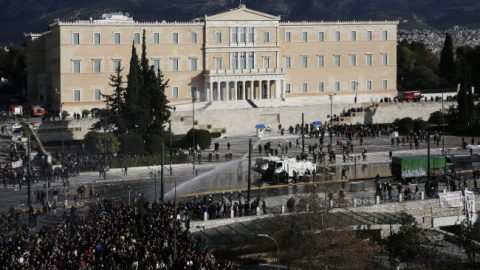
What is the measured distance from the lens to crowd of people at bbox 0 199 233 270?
99.2 ft

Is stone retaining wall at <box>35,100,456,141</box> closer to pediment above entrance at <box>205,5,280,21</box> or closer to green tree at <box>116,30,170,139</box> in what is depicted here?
green tree at <box>116,30,170,139</box>

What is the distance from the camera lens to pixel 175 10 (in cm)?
17225

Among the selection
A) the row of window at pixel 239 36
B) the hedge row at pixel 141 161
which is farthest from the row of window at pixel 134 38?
the hedge row at pixel 141 161

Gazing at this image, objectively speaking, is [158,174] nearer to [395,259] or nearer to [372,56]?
[395,259]

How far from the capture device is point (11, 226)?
1436 inches

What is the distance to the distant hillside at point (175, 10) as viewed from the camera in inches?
6649

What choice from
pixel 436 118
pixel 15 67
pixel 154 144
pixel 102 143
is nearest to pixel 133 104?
pixel 154 144

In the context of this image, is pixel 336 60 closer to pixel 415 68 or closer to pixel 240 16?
pixel 240 16

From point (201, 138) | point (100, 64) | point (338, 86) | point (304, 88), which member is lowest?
point (201, 138)

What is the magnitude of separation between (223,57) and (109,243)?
4445 cm

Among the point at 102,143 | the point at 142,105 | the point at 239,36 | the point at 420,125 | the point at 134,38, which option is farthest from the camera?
the point at 239,36

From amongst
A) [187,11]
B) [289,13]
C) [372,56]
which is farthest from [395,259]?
[289,13]

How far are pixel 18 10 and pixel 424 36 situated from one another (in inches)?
3171

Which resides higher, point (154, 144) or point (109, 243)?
point (154, 144)
